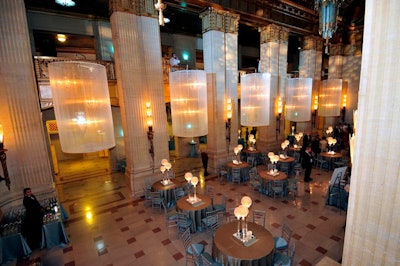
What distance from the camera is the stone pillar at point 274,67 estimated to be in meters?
12.0

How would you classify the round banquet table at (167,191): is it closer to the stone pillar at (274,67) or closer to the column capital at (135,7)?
the column capital at (135,7)

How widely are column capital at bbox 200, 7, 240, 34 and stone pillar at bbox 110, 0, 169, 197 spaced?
2.76 metres

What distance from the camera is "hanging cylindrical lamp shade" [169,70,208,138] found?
224 inches

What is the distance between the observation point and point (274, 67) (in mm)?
12406

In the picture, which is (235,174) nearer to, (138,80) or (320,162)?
(320,162)

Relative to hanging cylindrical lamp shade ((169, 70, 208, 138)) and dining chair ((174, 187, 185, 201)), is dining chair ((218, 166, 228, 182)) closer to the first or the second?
dining chair ((174, 187, 185, 201))

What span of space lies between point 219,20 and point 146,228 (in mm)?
9554

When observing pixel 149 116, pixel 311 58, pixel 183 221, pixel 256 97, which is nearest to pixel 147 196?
pixel 183 221

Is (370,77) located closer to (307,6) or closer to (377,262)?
(377,262)

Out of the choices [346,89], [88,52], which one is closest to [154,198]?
[88,52]

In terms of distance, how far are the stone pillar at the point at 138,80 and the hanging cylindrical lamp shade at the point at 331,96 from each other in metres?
10.7

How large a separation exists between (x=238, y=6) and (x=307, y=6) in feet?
16.3

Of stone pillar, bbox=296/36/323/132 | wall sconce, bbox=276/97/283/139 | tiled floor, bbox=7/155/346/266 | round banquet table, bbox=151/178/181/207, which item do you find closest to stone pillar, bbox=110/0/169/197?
round banquet table, bbox=151/178/181/207

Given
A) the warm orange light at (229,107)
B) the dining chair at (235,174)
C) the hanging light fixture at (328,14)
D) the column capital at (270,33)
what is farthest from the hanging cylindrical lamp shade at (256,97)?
the column capital at (270,33)
